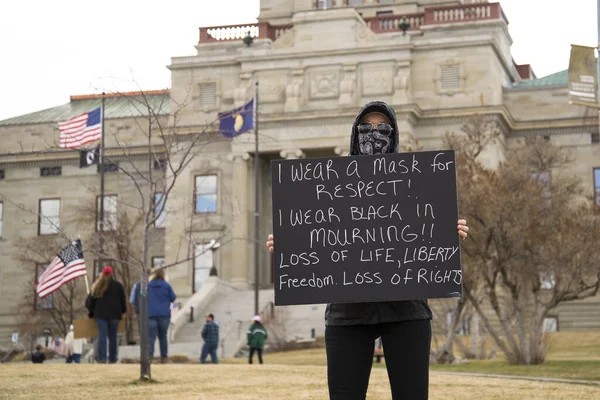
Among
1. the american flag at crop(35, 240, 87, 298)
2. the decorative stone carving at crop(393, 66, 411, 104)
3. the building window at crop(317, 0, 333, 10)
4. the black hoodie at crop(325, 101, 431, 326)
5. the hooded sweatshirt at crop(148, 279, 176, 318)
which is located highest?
the building window at crop(317, 0, 333, 10)

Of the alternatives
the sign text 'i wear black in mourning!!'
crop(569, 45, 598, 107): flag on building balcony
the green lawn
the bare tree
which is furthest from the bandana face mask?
crop(569, 45, 598, 107): flag on building balcony

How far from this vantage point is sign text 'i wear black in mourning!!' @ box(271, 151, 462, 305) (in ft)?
30.7

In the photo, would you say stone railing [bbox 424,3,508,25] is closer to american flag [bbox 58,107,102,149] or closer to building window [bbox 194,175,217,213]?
building window [bbox 194,175,217,213]

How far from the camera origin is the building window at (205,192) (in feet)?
218

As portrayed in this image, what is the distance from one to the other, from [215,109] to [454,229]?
189ft

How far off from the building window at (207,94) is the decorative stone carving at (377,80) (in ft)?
26.0

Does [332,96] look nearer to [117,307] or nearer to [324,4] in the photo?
[324,4]

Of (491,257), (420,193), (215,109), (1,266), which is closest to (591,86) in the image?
(491,257)

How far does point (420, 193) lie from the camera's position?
9484mm

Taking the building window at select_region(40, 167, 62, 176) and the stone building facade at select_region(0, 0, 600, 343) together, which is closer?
the stone building facade at select_region(0, 0, 600, 343)

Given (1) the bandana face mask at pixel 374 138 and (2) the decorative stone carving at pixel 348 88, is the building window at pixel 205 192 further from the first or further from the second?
(1) the bandana face mask at pixel 374 138

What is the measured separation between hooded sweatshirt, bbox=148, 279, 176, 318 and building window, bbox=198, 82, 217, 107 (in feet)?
134

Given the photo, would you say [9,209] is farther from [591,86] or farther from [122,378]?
[122,378]

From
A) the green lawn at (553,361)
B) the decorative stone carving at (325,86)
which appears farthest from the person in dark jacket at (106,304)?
the decorative stone carving at (325,86)
